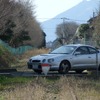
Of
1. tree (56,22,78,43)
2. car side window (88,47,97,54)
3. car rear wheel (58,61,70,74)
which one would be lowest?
car rear wheel (58,61,70,74)

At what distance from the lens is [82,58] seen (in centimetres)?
2116

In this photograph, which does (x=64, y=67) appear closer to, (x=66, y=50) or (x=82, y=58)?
(x=66, y=50)

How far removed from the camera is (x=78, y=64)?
827 inches

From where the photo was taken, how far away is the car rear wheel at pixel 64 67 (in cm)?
2014

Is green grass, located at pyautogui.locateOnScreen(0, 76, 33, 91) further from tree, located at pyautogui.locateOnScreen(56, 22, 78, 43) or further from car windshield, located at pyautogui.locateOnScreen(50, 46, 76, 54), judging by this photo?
tree, located at pyautogui.locateOnScreen(56, 22, 78, 43)

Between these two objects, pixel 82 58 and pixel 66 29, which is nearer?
pixel 82 58

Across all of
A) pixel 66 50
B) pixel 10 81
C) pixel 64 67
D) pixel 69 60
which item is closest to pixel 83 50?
pixel 66 50

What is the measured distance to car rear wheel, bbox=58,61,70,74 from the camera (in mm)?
20141

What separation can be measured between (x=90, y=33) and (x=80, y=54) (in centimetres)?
4215

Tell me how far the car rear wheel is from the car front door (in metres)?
0.50

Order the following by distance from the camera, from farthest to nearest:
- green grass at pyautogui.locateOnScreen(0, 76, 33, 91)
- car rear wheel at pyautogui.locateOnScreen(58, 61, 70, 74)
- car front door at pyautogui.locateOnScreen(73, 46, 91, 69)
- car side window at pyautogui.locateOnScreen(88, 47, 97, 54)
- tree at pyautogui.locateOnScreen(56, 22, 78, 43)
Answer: tree at pyautogui.locateOnScreen(56, 22, 78, 43)
car side window at pyautogui.locateOnScreen(88, 47, 97, 54)
car front door at pyautogui.locateOnScreen(73, 46, 91, 69)
car rear wheel at pyautogui.locateOnScreen(58, 61, 70, 74)
green grass at pyautogui.locateOnScreen(0, 76, 33, 91)

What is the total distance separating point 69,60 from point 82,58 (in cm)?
106

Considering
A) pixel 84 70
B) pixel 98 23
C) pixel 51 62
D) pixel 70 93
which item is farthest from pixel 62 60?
pixel 98 23

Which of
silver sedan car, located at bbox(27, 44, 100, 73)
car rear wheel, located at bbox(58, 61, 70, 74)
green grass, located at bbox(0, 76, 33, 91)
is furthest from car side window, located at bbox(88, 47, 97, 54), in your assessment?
green grass, located at bbox(0, 76, 33, 91)
